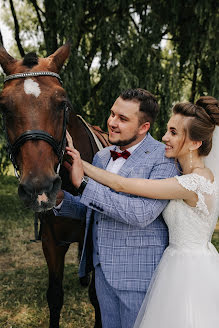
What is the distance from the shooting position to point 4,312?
12.3ft

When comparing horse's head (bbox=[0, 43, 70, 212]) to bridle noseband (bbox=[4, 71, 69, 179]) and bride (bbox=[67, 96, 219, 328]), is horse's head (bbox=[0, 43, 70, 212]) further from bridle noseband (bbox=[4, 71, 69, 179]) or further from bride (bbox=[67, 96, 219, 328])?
bride (bbox=[67, 96, 219, 328])

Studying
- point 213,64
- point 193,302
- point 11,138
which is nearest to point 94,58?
point 213,64

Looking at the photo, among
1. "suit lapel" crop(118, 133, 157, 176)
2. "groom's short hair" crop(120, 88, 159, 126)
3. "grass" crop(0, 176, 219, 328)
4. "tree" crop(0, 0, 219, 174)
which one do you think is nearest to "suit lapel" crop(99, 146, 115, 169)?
"suit lapel" crop(118, 133, 157, 176)

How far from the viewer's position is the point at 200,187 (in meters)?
1.79

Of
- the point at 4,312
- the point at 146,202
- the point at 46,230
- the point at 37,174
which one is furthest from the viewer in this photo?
the point at 4,312

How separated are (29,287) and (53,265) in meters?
1.57

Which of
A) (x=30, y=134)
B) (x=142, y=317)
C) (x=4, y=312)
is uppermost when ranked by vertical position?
(x=30, y=134)

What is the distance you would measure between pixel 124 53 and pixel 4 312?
5.63 meters

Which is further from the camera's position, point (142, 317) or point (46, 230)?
point (46, 230)

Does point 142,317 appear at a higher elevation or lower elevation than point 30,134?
lower

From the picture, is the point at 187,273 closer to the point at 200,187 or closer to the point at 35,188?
the point at 200,187

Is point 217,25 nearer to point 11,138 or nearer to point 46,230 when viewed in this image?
point 46,230

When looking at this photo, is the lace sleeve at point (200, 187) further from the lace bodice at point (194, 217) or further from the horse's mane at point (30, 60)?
the horse's mane at point (30, 60)

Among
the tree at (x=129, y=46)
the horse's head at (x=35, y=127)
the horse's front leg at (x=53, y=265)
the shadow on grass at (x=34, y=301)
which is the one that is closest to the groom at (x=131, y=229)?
the horse's head at (x=35, y=127)
